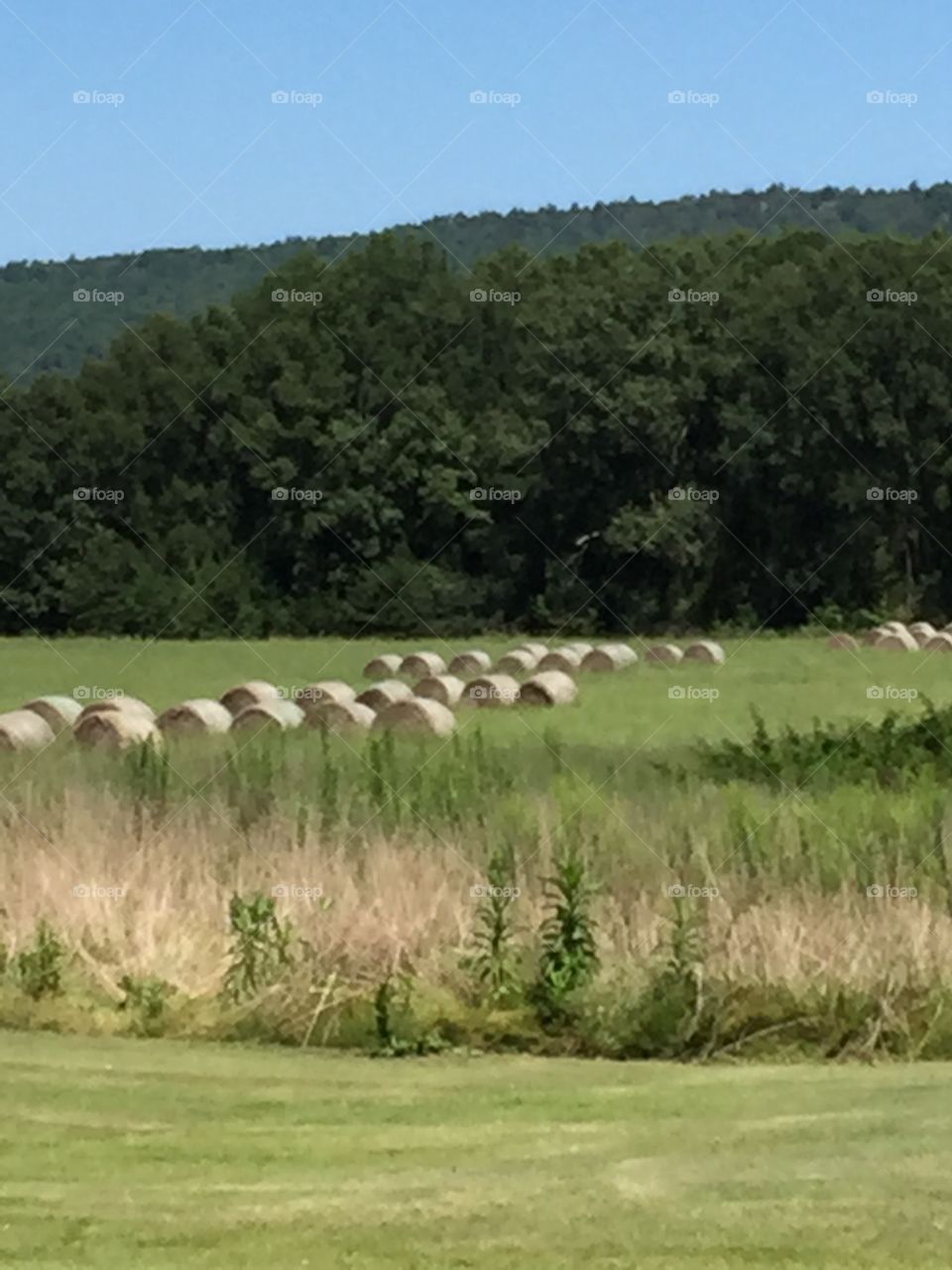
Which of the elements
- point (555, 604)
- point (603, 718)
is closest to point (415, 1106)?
point (603, 718)

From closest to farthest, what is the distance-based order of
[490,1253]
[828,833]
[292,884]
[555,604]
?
1. [490,1253]
2. [292,884]
3. [828,833]
4. [555,604]

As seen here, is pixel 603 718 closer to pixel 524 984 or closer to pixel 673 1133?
pixel 524 984

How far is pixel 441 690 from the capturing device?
1300 inches

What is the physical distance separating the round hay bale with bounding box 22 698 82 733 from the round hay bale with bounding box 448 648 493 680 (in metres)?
11.5

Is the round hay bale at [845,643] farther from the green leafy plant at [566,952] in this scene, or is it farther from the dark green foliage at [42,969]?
the dark green foliage at [42,969]

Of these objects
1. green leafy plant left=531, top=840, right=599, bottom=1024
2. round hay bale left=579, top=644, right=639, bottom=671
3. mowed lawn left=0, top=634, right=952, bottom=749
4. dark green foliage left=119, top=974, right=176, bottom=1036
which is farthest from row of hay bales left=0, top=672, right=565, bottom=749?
green leafy plant left=531, top=840, right=599, bottom=1024

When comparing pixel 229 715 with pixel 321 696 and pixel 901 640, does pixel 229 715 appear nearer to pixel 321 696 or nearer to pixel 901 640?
pixel 321 696

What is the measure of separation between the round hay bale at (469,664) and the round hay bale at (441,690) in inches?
196

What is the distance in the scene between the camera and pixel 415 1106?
344 inches

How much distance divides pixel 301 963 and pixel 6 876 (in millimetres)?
2851

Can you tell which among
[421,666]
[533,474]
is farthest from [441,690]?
[533,474]

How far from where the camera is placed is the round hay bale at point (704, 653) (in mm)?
43594

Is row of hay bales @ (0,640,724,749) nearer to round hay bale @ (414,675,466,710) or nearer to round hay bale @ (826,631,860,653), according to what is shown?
round hay bale @ (414,675,466,710)

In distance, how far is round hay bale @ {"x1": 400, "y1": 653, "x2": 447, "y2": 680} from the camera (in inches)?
1528
